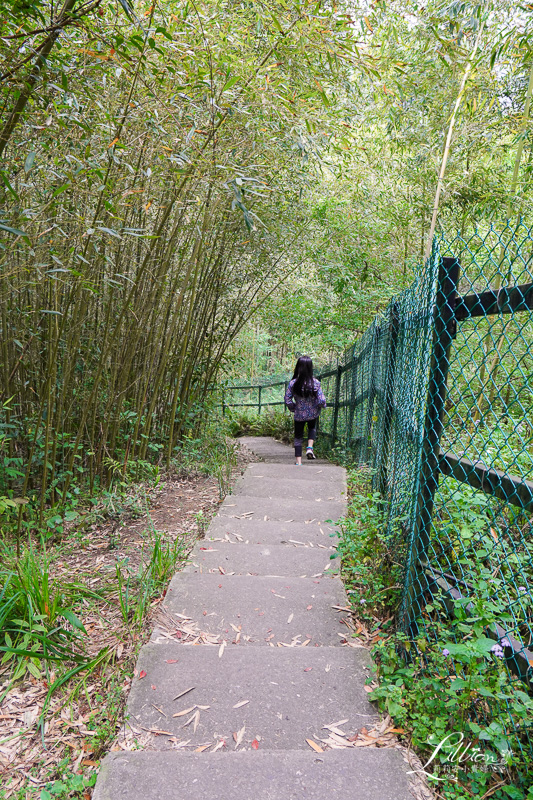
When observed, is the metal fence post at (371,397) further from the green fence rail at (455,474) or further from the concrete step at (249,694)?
the concrete step at (249,694)

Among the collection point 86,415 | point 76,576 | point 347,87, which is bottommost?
point 76,576

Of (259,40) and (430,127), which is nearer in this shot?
(259,40)

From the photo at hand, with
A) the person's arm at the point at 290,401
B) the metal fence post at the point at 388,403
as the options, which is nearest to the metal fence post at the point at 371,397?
the metal fence post at the point at 388,403

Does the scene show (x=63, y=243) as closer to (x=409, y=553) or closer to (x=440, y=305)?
(x=440, y=305)

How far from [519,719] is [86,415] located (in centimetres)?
266

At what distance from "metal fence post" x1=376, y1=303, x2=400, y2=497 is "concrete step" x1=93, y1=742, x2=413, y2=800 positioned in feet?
6.04

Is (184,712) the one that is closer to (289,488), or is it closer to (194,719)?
(194,719)

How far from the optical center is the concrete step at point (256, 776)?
1348mm

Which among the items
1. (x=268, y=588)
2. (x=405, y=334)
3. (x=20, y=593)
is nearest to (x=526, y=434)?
(x=405, y=334)

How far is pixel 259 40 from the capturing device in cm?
334

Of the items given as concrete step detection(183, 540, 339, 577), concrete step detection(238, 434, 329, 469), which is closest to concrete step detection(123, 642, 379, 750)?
concrete step detection(183, 540, 339, 577)

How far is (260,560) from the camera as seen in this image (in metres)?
2.80

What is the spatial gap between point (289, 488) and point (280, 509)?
0.52 metres

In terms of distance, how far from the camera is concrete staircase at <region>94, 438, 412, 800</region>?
54.5 inches
